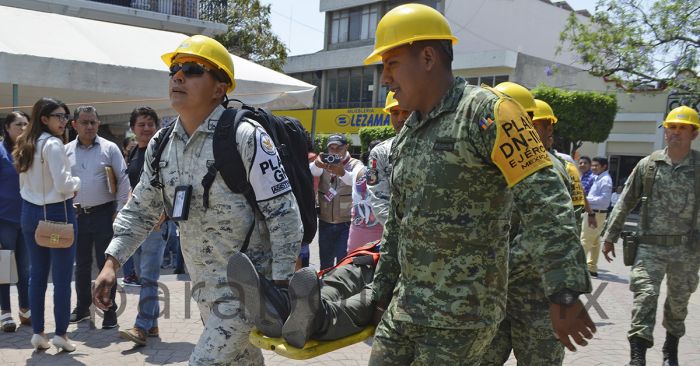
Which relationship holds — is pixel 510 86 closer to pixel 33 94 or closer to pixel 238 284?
pixel 238 284

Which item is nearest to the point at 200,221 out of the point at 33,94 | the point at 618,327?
the point at 618,327

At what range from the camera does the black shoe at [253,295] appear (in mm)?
2395

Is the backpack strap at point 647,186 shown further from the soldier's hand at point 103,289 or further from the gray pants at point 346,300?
the soldier's hand at point 103,289

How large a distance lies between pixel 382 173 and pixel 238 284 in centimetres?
203

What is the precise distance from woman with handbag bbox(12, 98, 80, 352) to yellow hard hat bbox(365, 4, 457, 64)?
338 cm

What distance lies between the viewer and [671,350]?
4.89 metres

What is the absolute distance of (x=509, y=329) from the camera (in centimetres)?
342

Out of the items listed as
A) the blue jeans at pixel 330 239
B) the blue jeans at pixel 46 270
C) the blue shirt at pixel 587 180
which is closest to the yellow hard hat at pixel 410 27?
the blue jeans at pixel 46 270

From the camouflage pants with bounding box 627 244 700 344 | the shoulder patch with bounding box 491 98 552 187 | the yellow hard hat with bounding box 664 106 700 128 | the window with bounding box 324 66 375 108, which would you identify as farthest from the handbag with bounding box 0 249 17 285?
the window with bounding box 324 66 375 108

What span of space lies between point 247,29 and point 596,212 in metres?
17.6

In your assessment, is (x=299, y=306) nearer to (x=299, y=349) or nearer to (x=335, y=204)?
(x=299, y=349)

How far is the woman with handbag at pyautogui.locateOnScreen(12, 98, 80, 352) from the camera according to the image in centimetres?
468

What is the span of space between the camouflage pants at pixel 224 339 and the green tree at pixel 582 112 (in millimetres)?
22600

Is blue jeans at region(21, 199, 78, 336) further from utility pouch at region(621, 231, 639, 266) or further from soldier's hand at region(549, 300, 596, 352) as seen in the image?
utility pouch at region(621, 231, 639, 266)
